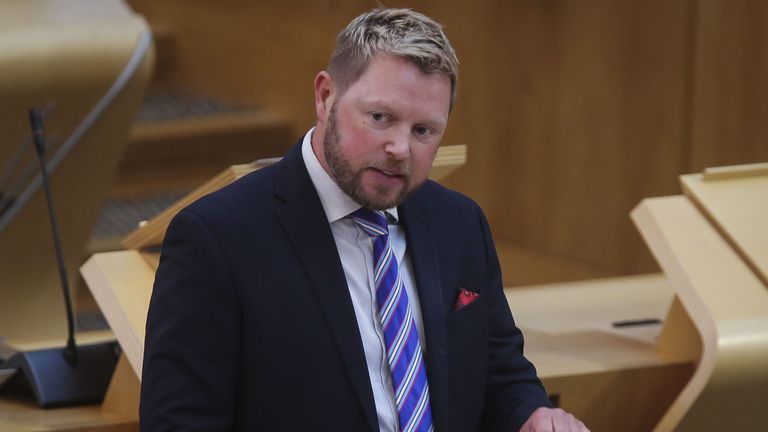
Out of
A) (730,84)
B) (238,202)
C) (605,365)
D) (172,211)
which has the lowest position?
(730,84)

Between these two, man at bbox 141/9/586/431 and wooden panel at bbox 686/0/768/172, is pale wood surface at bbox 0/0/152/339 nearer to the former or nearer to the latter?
wooden panel at bbox 686/0/768/172

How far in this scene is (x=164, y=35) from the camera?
6.36m

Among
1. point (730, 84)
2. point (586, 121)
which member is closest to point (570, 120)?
point (586, 121)

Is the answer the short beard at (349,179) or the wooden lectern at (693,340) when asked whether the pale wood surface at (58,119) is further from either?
the short beard at (349,179)

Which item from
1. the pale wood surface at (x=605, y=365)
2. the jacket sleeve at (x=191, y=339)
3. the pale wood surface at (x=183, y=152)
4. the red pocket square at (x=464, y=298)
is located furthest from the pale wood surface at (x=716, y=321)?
the pale wood surface at (x=183, y=152)

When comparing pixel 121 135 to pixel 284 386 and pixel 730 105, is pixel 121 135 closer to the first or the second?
pixel 730 105

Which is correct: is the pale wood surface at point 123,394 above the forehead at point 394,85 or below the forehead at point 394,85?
below

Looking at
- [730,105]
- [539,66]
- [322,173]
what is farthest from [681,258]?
[539,66]

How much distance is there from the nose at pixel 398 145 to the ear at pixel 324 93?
98 millimetres

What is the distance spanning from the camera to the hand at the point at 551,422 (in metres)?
1.95

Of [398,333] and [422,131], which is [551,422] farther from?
[422,131]

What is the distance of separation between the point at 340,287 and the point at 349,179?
151 millimetres

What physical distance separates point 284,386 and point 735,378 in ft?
3.10

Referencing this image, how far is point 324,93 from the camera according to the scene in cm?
186
